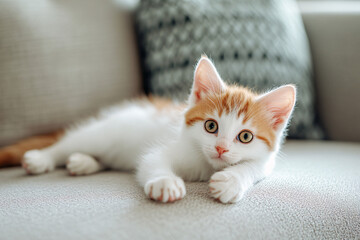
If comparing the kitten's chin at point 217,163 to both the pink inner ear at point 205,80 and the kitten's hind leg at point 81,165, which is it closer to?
the pink inner ear at point 205,80

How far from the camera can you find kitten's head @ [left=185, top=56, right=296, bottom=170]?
2.61 feet

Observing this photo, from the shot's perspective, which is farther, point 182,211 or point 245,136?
Answer: point 245,136

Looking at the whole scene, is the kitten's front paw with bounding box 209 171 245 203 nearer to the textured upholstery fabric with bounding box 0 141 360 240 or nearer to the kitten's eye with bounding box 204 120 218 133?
the textured upholstery fabric with bounding box 0 141 360 240

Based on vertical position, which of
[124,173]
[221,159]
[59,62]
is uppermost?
[59,62]

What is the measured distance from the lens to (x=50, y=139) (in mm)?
1205

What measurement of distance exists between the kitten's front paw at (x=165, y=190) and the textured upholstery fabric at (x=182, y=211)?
2 cm

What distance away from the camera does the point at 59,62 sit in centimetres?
125

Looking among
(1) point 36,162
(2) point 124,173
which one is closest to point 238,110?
(2) point 124,173

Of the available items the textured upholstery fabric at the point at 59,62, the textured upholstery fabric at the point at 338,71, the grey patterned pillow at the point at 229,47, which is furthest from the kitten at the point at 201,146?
the textured upholstery fabric at the point at 338,71

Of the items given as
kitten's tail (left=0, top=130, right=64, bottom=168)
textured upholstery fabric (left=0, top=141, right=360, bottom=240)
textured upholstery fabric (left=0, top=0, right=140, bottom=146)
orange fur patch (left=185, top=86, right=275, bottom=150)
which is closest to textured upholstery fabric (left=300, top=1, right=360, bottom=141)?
textured upholstery fabric (left=0, top=141, right=360, bottom=240)

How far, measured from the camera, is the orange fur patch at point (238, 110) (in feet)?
2.77

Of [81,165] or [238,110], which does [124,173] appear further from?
[238,110]

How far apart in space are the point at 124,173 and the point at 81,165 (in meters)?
0.15

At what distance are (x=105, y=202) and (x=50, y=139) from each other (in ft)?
2.21
